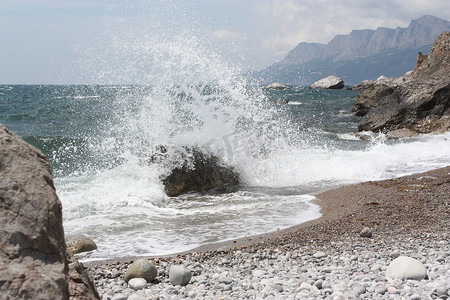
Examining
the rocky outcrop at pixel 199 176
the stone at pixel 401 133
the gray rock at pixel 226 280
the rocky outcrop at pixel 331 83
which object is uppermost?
the rocky outcrop at pixel 331 83

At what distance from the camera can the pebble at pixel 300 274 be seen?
337 centimetres

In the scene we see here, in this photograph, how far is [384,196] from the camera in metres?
6.97

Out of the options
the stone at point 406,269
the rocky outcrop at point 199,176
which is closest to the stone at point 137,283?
the stone at point 406,269

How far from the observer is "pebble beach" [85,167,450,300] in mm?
3443

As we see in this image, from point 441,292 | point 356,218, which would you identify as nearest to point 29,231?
point 441,292

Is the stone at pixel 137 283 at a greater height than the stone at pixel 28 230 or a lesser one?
lesser

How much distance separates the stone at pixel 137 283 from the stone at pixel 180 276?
23 centimetres

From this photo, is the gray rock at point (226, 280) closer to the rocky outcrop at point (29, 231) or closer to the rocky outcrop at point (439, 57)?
the rocky outcrop at point (29, 231)

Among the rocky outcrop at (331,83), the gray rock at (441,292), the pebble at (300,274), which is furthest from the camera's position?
the rocky outcrop at (331,83)

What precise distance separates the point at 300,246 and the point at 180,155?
4.74 metres

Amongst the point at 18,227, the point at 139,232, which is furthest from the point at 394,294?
the point at 139,232

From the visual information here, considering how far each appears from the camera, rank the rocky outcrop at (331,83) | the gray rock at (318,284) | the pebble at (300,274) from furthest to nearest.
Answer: the rocky outcrop at (331,83)
the gray rock at (318,284)
the pebble at (300,274)

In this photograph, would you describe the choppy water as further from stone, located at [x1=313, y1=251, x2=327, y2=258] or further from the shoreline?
stone, located at [x1=313, y1=251, x2=327, y2=258]

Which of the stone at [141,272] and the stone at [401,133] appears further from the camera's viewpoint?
the stone at [401,133]
